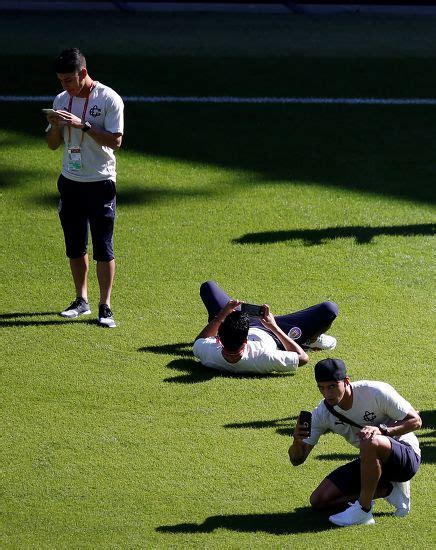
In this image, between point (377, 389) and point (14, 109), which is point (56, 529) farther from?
point (14, 109)

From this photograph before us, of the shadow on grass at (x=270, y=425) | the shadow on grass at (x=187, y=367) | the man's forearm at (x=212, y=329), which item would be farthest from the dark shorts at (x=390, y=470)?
the man's forearm at (x=212, y=329)

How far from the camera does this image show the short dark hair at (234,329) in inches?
333

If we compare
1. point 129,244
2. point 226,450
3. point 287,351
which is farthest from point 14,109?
point 226,450

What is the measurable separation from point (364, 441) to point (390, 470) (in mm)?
286

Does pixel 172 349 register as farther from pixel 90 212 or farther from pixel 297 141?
pixel 297 141

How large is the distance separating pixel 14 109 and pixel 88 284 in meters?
5.17

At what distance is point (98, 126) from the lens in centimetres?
923

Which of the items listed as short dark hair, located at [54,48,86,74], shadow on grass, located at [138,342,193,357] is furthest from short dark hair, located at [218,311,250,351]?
short dark hair, located at [54,48,86,74]

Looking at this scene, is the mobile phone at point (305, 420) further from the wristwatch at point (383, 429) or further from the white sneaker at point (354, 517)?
the white sneaker at point (354, 517)

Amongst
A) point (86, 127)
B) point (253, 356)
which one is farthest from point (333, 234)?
point (86, 127)

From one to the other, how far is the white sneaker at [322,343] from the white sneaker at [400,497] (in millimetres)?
2547

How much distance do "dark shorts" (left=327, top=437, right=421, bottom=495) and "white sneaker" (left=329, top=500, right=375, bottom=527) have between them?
0.43ft

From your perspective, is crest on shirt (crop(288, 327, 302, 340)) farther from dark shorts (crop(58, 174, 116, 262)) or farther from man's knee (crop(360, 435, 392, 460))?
man's knee (crop(360, 435, 392, 460))

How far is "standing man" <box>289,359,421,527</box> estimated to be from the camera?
22.2 feet
